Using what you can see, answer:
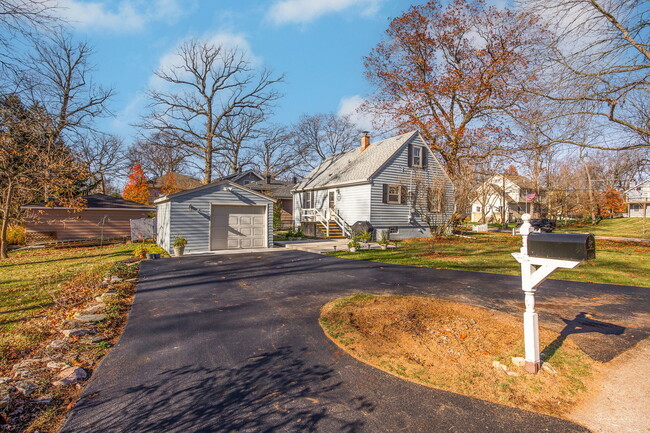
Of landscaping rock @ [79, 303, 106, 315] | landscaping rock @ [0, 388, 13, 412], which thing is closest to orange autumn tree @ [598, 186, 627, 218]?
landscaping rock @ [79, 303, 106, 315]

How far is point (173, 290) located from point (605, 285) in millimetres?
10412

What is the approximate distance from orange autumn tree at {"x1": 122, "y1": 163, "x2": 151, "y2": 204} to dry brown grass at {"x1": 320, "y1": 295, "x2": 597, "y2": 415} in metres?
36.3

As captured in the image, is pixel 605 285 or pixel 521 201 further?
pixel 521 201

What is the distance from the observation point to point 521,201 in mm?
49562

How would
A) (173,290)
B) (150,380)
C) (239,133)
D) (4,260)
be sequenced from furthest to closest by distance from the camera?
(239,133)
(4,260)
(173,290)
(150,380)

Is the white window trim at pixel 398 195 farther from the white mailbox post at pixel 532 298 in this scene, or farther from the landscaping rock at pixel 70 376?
the landscaping rock at pixel 70 376

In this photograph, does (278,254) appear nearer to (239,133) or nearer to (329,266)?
(329,266)

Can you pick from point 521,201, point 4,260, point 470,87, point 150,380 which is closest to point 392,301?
point 150,380

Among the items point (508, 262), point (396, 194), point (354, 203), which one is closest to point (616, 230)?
point (396, 194)

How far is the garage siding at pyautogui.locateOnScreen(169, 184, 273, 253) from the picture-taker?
14.2 m

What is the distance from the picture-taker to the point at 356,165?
2264 cm

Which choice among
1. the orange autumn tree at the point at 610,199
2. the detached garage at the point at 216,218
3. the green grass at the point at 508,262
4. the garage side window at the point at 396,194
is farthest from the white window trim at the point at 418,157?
the orange autumn tree at the point at 610,199

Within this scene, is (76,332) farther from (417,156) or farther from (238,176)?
(238,176)

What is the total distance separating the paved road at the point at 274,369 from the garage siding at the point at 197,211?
682 cm
